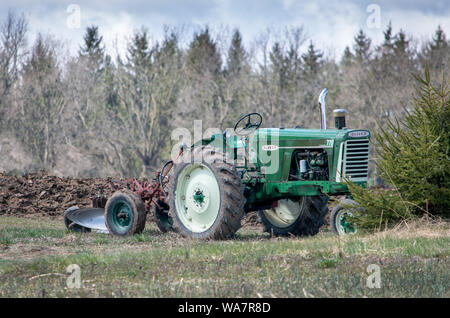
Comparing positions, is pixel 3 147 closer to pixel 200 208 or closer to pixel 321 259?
pixel 200 208

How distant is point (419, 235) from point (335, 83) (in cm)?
3305

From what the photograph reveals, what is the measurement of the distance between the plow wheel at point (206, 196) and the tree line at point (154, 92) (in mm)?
27253

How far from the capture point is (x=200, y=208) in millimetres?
9656

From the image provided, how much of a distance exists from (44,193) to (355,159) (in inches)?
366

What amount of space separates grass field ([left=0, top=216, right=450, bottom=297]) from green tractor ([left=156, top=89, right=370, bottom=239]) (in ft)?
4.42

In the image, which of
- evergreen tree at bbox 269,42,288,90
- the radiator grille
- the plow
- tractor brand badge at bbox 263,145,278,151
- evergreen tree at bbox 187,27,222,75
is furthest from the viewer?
evergreen tree at bbox 187,27,222,75

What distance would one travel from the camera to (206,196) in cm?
959

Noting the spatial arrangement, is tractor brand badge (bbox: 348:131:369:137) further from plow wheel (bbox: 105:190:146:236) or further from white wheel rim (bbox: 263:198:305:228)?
plow wheel (bbox: 105:190:146:236)

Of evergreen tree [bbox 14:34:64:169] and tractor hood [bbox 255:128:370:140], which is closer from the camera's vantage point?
tractor hood [bbox 255:128:370:140]

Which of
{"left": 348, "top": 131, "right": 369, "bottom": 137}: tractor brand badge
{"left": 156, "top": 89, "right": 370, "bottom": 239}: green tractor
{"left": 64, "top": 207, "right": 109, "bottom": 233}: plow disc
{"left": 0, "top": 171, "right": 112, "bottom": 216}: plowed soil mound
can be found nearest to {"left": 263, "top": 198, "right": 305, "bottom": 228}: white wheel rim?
{"left": 156, "top": 89, "right": 370, "bottom": 239}: green tractor

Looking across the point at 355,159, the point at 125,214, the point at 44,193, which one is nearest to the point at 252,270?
the point at 355,159

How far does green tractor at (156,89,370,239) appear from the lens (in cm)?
947

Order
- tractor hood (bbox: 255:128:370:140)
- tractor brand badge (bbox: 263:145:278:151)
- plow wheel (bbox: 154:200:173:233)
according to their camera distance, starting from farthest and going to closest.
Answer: plow wheel (bbox: 154:200:173:233) → tractor brand badge (bbox: 263:145:278:151) → tractor hood (bbox: 255:128:370:140)

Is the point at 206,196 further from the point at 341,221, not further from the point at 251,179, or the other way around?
the point at 341,221
